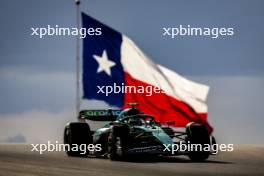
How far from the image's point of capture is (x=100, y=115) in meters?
26.0

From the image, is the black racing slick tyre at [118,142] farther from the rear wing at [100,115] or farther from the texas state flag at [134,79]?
the texas state flag at [134,79]

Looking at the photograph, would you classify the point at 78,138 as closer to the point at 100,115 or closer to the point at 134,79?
the point at 100,115

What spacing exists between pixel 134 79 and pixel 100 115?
10.7 feet

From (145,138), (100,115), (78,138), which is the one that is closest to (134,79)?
(100,115)

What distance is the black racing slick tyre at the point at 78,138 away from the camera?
24.8 meters

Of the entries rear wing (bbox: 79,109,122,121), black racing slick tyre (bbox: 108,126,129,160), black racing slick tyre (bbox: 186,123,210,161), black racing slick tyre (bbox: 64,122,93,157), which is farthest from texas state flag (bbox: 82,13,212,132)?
black racing slick tyre (bbox: 108,126,129,160)

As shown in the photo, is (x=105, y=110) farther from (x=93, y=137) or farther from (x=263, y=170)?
(x=263, y=170)

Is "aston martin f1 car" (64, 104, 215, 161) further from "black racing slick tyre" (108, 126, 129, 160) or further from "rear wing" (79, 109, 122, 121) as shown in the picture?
"rear wing" (79, 109, 122, 121)

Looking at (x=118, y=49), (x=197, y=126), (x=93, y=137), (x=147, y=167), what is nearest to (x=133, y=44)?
(x=118, y=49)

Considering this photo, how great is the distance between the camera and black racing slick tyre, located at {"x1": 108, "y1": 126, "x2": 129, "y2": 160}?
2177 centimetres

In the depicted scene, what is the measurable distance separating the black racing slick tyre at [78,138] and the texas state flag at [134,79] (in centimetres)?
239

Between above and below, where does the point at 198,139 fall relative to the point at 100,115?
below

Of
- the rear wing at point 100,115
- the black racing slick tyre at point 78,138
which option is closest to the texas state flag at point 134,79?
the rear wing at point 100,115

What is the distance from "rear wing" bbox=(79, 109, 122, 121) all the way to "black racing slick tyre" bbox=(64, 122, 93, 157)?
901 millimetres
